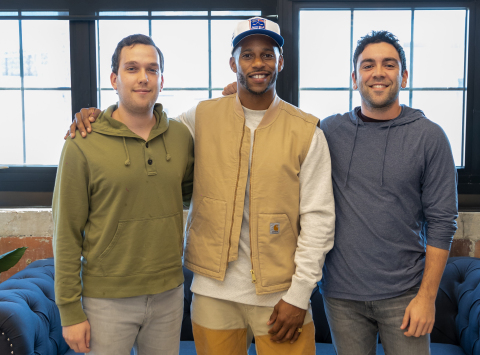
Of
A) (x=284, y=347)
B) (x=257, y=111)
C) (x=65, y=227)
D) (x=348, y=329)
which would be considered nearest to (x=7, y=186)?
(x=65, y=227)

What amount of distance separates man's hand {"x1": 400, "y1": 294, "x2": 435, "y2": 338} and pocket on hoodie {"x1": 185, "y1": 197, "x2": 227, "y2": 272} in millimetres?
641

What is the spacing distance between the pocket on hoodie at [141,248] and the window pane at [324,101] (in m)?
1.47

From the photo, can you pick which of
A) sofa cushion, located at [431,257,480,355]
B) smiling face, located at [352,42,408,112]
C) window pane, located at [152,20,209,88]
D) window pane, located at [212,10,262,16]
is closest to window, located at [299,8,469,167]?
window pane, located at [212,10,262,16]

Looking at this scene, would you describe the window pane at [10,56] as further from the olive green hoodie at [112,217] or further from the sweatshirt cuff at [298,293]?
the sweatshirt cuff at [298,293]

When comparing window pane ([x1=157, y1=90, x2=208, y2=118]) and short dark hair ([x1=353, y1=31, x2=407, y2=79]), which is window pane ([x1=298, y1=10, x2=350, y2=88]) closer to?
window pane ([x1=157, y1=90, x2=208, y2=118])

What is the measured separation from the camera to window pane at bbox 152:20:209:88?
8.15 ft

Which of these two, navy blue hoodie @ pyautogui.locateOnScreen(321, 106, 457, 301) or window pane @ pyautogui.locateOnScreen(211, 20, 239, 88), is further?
window pane @ pyautogui.locateOnScreen(211, 20, 239, 88)

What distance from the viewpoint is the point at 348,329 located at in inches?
56.2

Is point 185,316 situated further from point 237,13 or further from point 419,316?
point 237,13

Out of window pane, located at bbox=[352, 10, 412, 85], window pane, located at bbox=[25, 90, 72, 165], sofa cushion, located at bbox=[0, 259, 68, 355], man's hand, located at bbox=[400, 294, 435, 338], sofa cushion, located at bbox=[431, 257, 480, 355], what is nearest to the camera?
man's hand, located at bbox=[400, 294, 435, 338]

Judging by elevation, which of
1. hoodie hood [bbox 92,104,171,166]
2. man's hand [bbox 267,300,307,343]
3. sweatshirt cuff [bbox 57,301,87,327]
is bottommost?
man's hand [bbox 267,300,307,343]

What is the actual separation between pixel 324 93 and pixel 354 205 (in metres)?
1.28

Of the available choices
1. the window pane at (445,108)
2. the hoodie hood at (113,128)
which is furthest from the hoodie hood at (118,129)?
the window pane at (445,108)

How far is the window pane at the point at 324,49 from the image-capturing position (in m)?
2.46
